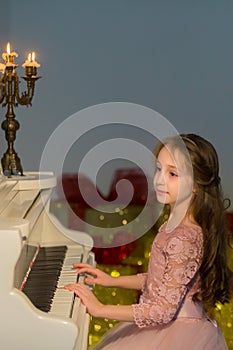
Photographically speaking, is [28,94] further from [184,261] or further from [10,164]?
[184,261]

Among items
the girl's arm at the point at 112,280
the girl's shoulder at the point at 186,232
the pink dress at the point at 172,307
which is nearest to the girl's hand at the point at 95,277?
the girl's arm at the point at 112,280

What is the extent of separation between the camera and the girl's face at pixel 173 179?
2.04m

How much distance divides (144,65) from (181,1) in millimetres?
347

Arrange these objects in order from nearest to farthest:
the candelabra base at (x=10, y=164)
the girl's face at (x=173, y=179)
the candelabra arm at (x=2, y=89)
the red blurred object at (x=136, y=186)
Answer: the girl's face at (x=173, y=179) < the candelabra arm at (x=2, y=89) < the candelabra base at (x=10, y=164) < the red blurred object at (x=136, y=186)

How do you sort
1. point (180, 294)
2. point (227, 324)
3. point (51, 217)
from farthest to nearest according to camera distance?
1. point (227, 324)
2. point (51, 217)
3. point (180, 294)

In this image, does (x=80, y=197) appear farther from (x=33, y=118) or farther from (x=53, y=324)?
(x=53, y=324)

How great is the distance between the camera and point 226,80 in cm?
339

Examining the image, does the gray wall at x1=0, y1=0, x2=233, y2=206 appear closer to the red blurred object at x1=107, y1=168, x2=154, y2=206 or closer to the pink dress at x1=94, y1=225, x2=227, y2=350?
the red blurred object at x1=107, y1=168, x2=154, y2=206

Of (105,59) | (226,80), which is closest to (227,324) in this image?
(226,80)

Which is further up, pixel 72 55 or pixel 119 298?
pixel 72 55

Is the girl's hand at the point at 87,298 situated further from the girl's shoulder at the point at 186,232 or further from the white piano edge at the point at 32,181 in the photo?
the white piano edge at the point at 32,181

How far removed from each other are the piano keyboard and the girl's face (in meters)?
0.40

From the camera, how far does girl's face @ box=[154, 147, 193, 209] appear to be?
204 cm

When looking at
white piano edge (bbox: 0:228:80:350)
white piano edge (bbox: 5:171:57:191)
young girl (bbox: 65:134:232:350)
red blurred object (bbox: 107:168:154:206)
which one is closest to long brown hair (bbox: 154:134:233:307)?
young girl (bbox: 65:134:232:350)
